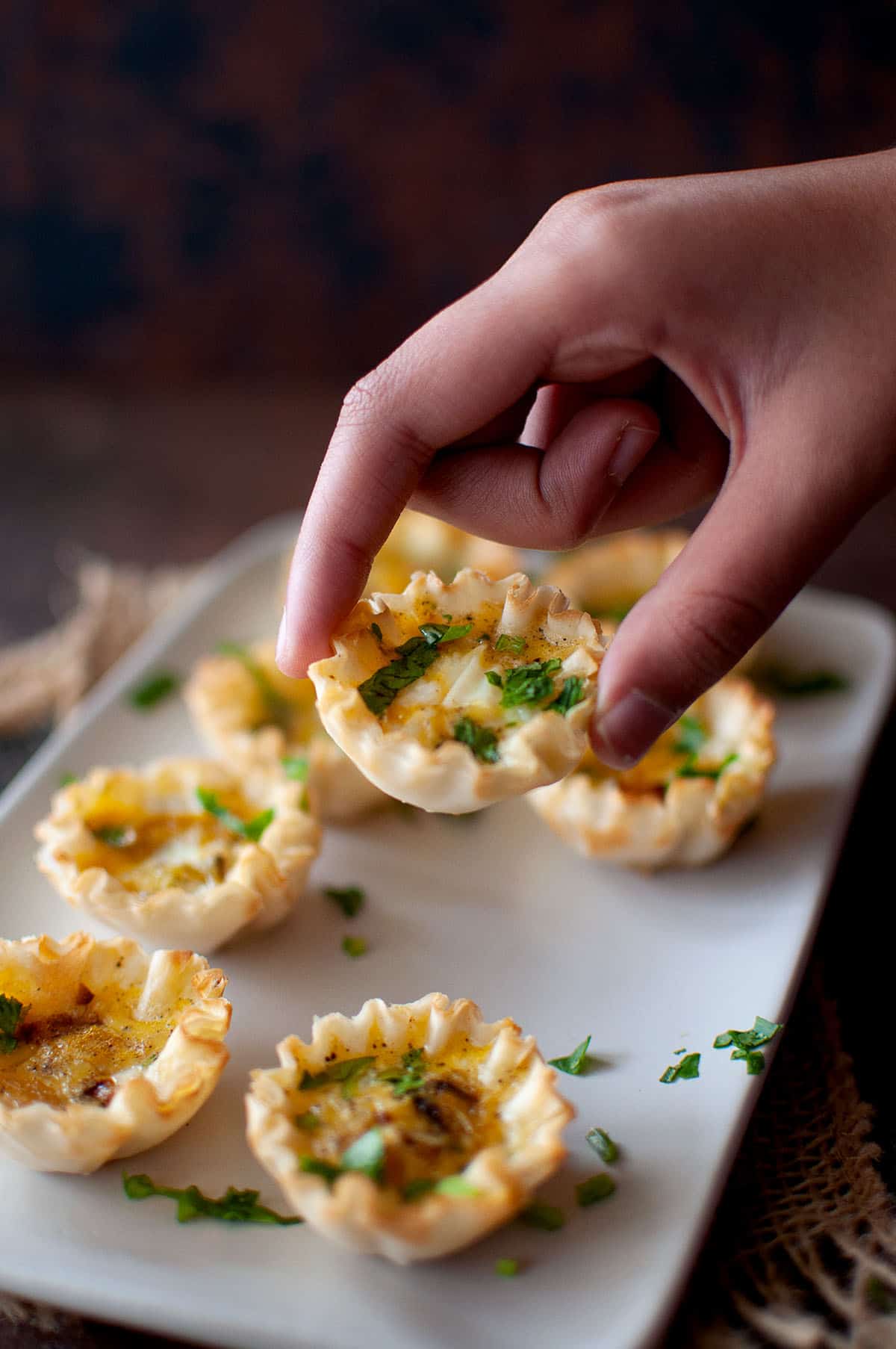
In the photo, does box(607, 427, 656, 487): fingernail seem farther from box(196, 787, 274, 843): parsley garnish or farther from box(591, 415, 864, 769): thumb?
box(196, 787, 274, 843): parsley garnish

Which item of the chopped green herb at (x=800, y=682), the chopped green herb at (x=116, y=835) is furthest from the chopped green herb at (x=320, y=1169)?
the chopped green herb at (x=800, y=682)

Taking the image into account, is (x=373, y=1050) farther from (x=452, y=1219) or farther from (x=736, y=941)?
(x=736, y=941)

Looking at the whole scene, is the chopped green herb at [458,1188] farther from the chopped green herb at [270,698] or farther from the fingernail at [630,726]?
the chopped green herb at [270,698]

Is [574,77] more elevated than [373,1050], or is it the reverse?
[574,77]

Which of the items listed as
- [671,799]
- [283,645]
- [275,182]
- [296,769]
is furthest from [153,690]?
[275,182]

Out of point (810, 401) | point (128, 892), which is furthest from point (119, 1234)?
point (810, 401)

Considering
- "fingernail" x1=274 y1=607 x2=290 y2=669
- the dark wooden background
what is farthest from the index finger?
the dark wooden background
